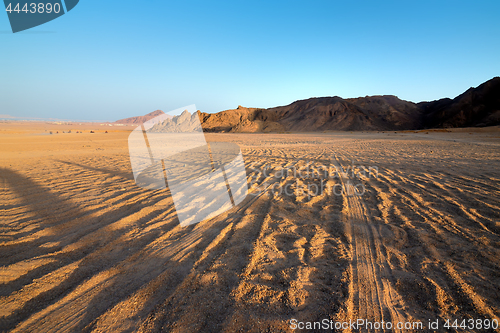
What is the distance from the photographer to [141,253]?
245 centimetres

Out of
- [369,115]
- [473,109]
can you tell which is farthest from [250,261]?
[473,109]

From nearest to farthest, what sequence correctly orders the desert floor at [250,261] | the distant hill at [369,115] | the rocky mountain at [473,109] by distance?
the desert floor at [250,261] → the rocky mountain at [473,109] → the distant hill at [369,115]

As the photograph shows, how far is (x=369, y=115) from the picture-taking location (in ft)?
198

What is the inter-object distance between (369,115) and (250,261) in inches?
2706

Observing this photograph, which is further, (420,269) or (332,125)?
(332,125)

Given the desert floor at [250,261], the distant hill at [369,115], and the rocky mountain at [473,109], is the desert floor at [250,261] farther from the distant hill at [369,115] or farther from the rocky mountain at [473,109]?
the rocky mountain at [473,109]

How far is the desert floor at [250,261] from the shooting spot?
1629 millimetres

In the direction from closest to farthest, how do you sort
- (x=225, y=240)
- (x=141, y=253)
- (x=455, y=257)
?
(x=455, y=257)
(x=141, y=253)
(x=225, y=240)

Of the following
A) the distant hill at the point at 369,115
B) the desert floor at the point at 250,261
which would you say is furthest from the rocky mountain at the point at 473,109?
the desert floor at the point at 250,261

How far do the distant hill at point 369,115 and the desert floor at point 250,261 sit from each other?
50.3 meters

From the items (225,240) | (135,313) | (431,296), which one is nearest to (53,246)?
(135,313)

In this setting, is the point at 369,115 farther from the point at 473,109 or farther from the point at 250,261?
the point at 250,261

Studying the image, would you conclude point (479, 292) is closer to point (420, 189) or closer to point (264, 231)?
point (264, 231)

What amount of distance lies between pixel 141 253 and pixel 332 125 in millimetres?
58916
